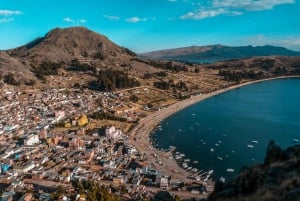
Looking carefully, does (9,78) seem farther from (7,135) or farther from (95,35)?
(95,35)

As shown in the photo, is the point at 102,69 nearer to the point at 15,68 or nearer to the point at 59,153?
the point at 15,68

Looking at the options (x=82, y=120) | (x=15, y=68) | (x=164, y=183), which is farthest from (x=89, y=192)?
(x=15, y=68)

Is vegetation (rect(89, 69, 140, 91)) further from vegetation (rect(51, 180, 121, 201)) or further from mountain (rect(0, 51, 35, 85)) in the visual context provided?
vegetation (rect(51, 180, 121, 201))

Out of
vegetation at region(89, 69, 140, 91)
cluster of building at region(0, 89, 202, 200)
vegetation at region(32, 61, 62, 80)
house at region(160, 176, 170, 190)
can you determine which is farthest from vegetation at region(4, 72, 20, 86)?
house at region(160, 176, 170, 190)

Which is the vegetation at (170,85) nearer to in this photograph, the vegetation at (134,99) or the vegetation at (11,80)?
the vegetation at (134,99)

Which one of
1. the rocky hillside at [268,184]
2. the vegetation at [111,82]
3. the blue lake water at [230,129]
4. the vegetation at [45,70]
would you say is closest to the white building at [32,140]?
the blue lake water at [230,129]
